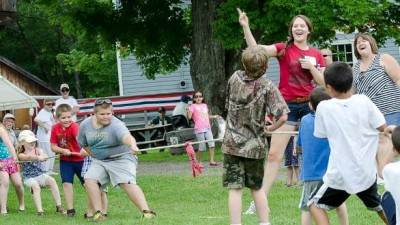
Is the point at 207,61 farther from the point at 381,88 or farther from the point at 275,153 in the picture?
the point at 275,153

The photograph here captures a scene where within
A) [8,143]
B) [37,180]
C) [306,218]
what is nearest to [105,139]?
[8,143]

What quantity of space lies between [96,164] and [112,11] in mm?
18324

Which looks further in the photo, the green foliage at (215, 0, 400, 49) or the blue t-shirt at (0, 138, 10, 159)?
the green foliage at (215, 0, 400, 49)

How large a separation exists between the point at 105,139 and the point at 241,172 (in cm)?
312

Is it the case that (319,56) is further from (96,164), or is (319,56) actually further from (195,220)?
(96,164)

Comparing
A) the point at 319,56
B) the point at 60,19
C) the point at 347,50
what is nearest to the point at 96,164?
A: the point at 319,56

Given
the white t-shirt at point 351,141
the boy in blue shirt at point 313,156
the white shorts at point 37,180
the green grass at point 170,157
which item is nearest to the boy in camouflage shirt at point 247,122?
the boy in blue shirt at point 313,156

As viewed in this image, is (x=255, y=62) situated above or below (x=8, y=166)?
above

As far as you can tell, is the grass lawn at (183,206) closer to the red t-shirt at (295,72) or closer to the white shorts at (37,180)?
the white shorts at (37,180)

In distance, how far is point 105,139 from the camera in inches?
452

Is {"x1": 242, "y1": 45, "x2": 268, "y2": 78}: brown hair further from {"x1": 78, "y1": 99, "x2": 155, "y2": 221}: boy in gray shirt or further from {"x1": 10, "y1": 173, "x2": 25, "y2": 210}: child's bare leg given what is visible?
{"x1": 10, "y1": 173, "x2": 25, "y2": 210}: child's bare leg

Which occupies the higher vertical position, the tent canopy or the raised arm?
the raised arm

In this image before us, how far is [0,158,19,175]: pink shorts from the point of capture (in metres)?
13.8

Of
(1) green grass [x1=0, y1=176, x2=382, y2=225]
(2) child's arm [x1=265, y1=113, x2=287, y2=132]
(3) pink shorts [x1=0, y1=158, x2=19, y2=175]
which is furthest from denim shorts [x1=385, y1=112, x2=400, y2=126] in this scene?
(3) pink shorts [x1=0, y1=158, x2=19, y2=175]
